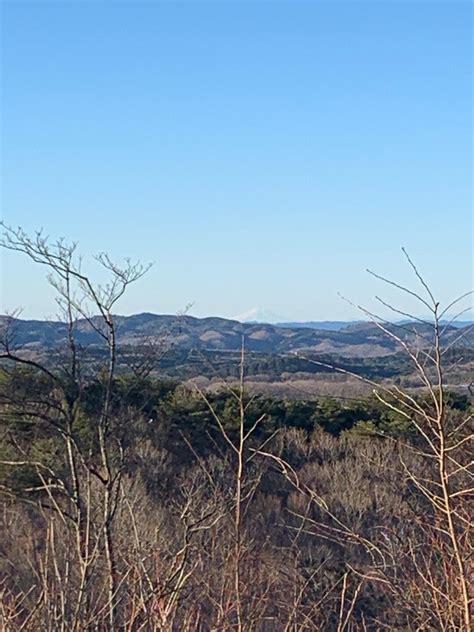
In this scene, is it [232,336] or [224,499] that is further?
[232,336]

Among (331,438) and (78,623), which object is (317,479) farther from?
(78,623)

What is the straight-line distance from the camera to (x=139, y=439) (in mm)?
23219

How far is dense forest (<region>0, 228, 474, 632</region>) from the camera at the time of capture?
126 inches

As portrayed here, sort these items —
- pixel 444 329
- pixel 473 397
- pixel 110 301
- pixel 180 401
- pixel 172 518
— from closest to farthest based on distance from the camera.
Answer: pixel 444 329
pixel 473 397
pixel 110 301
pixel 172 518
pixel 180 401

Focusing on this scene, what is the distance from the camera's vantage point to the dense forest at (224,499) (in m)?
3.21

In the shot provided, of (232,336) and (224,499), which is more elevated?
(232,336)

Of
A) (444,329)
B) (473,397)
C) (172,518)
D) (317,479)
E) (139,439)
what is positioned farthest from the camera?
(317,479)

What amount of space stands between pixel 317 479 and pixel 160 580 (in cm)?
2171

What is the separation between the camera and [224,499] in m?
4.56

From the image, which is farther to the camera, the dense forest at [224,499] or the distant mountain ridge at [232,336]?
the distant mountain ridge at [232,336]

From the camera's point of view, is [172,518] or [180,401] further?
[180,401]

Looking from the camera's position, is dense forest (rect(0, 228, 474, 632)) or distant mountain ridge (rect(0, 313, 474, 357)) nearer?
dense forest (rect(0, 228, 474, 632))

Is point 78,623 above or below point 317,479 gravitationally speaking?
above

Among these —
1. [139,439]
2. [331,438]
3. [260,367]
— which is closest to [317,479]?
[331,438]
